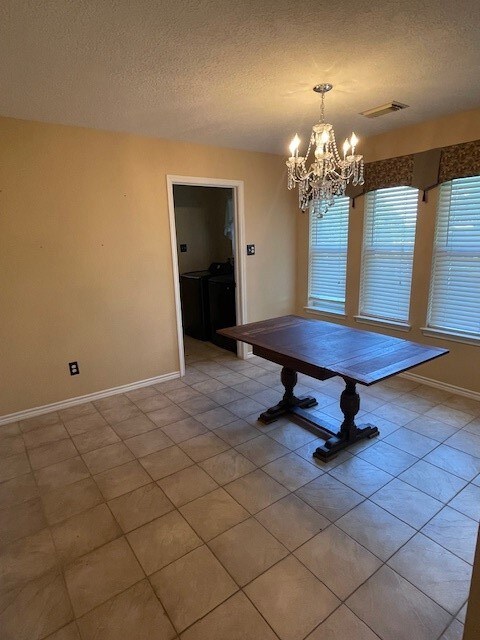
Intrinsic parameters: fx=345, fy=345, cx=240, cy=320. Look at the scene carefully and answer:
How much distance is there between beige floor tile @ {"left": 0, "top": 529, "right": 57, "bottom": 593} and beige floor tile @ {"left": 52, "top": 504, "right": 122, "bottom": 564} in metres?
0.04

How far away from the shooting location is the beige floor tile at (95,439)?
254 cm

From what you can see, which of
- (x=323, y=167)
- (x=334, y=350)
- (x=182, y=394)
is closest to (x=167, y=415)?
(x=182, y=394)

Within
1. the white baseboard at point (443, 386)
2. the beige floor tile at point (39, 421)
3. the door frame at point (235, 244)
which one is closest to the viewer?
the beige floor tile at point (39, 421)

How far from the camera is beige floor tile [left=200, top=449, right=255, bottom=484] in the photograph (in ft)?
Result: 7.10

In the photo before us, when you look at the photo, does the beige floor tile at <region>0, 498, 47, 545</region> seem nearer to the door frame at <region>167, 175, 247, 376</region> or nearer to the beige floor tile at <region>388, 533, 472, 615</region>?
the beige floor tile at <region>388, 533, 472, 615</region>

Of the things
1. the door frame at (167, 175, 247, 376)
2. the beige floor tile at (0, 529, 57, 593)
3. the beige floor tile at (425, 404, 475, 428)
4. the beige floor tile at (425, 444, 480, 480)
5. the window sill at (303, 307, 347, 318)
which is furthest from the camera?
the window sill at (303, 307, 347, 318)

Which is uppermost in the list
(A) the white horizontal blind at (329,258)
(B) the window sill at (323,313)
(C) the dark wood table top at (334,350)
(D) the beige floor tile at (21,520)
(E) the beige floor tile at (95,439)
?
(A) the white horizontal blind at (329,258)

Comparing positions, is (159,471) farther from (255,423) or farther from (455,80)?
(455,80)

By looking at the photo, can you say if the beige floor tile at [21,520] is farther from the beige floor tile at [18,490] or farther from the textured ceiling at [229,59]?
the textured ceiling at [229,59]

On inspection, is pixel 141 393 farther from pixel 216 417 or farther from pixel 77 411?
pixel 216 417

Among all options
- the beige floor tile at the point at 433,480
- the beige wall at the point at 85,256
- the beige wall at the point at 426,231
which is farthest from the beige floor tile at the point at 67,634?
the beige wall at the point at 426,231

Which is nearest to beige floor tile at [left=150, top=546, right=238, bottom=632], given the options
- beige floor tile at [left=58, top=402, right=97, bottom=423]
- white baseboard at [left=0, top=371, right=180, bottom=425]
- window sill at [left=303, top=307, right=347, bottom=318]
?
beige floor tile at [left=58, top=402, right=97, bottom=423]

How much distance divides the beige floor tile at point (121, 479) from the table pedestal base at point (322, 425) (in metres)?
1.01

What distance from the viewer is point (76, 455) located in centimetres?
245
